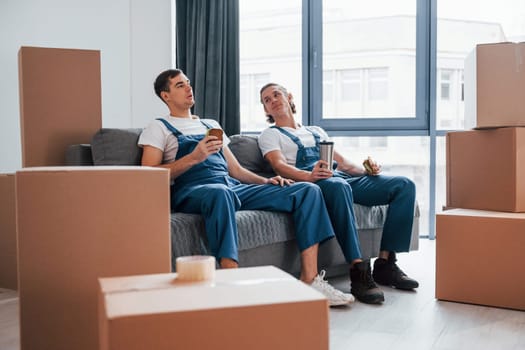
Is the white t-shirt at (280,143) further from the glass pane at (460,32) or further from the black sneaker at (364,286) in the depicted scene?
the glass pane at (460,32)

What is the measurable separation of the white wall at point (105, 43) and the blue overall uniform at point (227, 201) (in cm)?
121

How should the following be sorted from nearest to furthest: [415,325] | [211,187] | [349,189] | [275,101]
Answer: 1. [415,325]
2. [211,187]
3. [349,189]
4. [275,101]

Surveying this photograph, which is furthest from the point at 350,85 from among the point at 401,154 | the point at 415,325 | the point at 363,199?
the point at 415,325

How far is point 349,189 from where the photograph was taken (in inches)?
101

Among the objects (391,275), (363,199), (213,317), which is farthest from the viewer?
(363,199)

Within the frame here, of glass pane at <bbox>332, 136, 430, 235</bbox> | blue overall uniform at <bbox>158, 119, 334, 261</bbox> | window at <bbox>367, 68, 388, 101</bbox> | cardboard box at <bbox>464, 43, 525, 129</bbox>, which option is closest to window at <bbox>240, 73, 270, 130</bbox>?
glass pane at <bbox>332, 136, 430, 235</bbox>

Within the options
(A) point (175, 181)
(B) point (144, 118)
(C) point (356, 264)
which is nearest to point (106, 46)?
(B) point (144, 118)

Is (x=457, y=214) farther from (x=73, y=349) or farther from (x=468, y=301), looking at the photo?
(x=73, y=349)

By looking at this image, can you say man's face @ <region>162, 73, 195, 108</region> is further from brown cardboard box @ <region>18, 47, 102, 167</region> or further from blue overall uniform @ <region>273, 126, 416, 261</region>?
blue overall uniform @ <region>273, 126, 416, 261</region>

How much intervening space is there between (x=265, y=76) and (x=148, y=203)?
327 cm

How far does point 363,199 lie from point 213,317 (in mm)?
1878

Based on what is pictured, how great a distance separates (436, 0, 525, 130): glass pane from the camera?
4059 millimetres

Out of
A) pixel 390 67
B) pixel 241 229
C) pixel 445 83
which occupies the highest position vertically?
pixel 390 67

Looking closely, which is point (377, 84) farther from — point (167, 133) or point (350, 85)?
point (167, 133)
